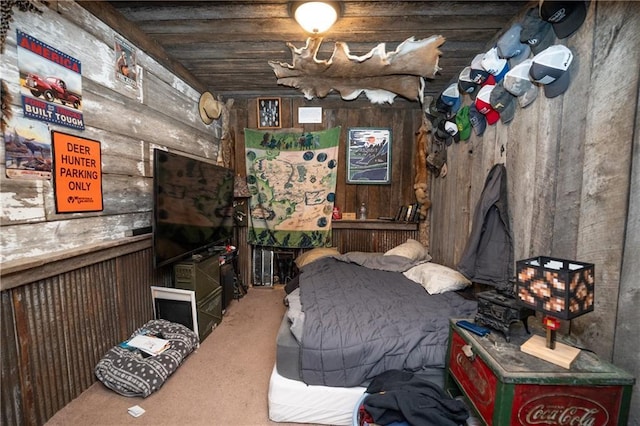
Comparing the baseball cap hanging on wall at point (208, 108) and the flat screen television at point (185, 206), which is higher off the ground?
the baseball cap hanging on wall at point (208, 108)

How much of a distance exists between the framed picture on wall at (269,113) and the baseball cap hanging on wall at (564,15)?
104 inches

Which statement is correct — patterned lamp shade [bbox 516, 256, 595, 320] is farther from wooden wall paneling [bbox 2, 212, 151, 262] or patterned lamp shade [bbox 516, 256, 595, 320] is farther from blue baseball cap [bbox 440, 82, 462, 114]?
wooden wall paneling [bbox 2, 212, 151, 262]

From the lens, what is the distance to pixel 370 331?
1493mm

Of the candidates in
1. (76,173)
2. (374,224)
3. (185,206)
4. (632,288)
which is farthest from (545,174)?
(76,173)

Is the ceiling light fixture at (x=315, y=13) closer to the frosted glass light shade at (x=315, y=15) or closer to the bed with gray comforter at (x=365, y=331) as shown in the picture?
the frosted glass light shade at (x=315, y=15)

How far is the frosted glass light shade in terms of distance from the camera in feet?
5.28

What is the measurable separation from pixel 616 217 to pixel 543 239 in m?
0.42

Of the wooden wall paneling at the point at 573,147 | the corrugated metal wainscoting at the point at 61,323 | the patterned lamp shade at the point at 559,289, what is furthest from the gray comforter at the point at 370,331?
the corrugated metal wainscoting at the point at 61,323

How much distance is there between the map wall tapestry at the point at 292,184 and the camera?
11.1 feet

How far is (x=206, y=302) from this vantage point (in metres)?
2.33

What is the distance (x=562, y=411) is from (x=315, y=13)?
224 centimetres

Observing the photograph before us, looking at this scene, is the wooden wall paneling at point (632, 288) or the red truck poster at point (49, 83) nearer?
the wooden wall paneling at point (632, 288)

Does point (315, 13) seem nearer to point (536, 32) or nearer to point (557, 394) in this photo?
point (536, 32)

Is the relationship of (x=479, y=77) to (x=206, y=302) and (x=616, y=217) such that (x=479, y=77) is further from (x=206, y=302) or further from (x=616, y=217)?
(x=206, y=302)
